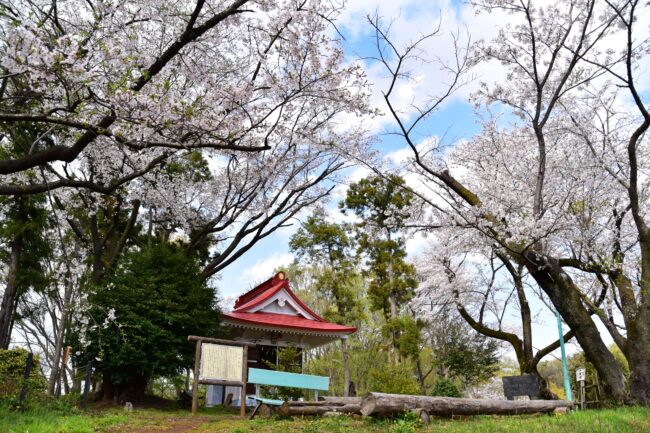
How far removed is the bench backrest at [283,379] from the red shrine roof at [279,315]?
5.89 meters

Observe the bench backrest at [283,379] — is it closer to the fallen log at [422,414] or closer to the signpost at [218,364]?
the signpost at [218,364]

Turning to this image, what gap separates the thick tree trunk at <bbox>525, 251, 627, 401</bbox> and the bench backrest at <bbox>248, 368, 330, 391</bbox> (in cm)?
568

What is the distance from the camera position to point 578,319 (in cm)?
1070

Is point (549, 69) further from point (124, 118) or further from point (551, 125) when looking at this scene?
point (124, 118)

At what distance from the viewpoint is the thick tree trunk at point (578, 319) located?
1048 centimetres

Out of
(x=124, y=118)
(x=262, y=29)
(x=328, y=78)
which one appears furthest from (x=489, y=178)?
(x=124, y=118)

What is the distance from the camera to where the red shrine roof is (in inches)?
670

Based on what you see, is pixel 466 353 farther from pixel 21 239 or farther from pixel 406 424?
pixel 21 239

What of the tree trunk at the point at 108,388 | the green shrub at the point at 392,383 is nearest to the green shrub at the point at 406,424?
the green shrub at the point at 392,383

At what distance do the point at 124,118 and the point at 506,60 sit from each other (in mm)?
9508

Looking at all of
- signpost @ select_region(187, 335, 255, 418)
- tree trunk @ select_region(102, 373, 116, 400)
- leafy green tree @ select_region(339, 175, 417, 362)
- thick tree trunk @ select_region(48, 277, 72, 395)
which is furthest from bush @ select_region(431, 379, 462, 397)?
thick tree trunk @ select_region(48, 277, 72, 395)

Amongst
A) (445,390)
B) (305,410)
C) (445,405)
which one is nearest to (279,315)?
(445,390)

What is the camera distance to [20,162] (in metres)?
6.53

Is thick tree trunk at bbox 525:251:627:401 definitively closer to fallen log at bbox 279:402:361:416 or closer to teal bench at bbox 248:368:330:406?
fallen log at bbox 279:402:361:416
